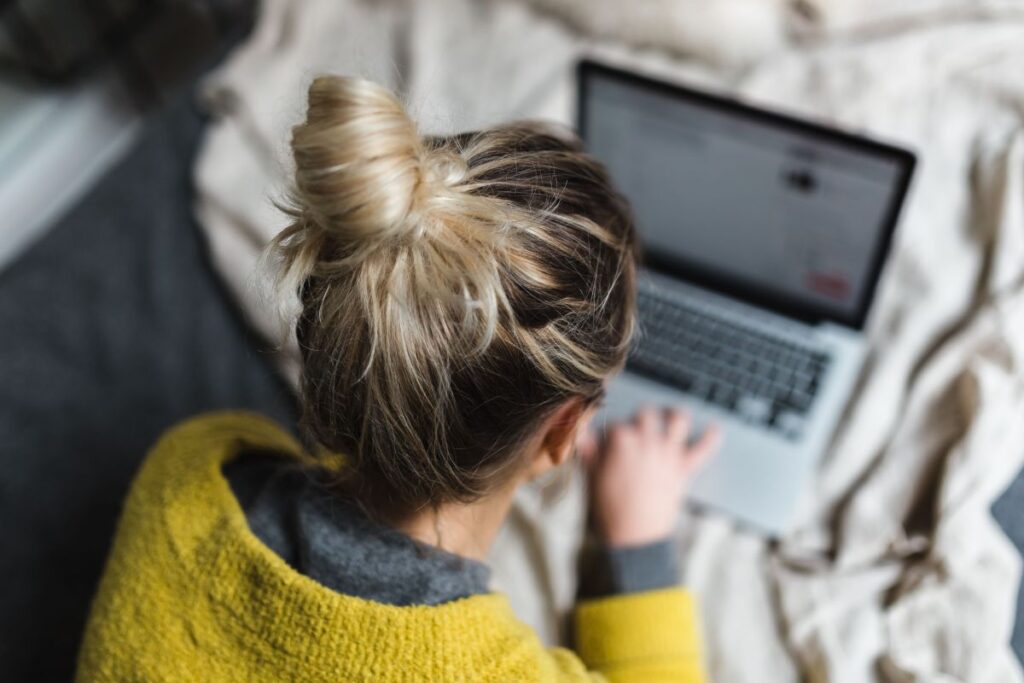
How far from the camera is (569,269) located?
538 millimetres

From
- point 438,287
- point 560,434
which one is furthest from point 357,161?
point 560,434

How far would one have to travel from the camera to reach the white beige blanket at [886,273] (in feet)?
2.48

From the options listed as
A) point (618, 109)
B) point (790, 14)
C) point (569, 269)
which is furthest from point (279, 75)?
point (569, 269)

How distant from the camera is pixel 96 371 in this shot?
0.94 metres

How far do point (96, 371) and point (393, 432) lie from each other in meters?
0.54

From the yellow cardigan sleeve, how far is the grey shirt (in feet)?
0.51

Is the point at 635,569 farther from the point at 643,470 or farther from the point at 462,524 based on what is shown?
the point at 462,524

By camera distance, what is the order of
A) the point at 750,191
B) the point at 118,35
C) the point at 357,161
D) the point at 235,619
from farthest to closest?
the point at 118,35
the point at 750,191
the point at 235,619
the point at 357,161

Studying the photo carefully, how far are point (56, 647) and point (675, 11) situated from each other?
922mm

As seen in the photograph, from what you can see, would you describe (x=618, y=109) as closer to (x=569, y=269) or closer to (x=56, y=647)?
(x=569, y=269)

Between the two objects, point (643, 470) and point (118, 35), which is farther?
point (118, 35)

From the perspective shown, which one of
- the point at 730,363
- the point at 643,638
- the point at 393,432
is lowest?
the point at 643,638

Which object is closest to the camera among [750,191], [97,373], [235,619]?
[235,619]

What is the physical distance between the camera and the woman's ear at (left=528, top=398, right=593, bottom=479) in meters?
0.60
